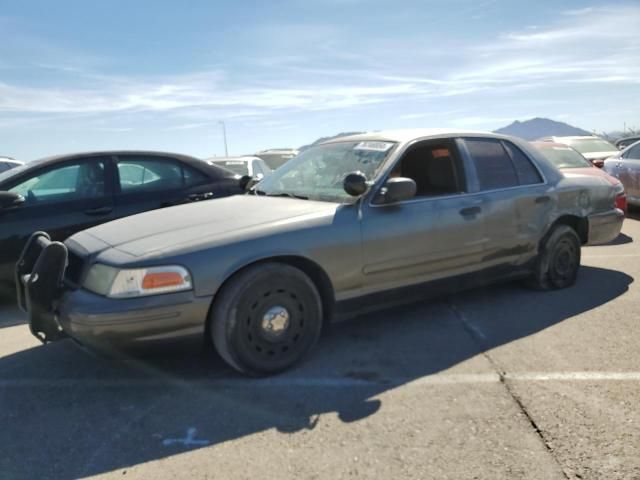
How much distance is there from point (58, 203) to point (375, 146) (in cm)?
307

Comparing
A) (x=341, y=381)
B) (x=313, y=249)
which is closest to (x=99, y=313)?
(x=313, y=249)

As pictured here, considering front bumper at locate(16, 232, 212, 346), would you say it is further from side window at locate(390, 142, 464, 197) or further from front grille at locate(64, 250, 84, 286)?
side window at locate(390, 142, 464, 197)

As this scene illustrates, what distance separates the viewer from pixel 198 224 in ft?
11.1

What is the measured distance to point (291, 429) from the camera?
2.74 metres

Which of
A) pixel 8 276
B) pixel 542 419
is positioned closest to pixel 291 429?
pixel 542 419

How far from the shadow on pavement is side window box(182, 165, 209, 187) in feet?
7.65

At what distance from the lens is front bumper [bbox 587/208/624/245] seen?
516 cm

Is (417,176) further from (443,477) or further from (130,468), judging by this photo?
(130,468)

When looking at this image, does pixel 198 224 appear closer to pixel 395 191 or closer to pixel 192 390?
pixel 192 390

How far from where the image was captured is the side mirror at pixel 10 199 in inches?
188

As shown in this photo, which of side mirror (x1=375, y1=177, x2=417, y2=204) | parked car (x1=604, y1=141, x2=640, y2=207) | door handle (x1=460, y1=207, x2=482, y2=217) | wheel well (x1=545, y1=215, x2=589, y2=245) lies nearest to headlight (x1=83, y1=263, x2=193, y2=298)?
side mirror (x1=375, y1=177, x2=417, y2=204)

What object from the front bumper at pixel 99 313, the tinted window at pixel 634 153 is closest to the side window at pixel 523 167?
the front bumper at pixel 99 313

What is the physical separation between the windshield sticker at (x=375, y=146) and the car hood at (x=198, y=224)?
26.3 inches

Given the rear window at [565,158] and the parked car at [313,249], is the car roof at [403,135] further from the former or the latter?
the rear window at [565,158]
